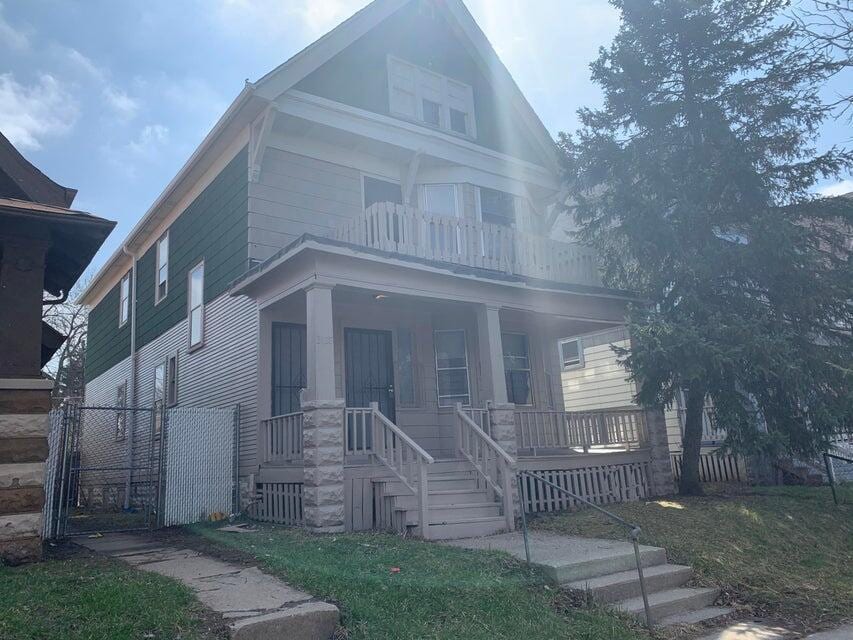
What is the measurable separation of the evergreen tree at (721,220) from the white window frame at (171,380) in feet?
30.0

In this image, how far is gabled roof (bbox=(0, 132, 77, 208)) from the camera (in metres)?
7.41

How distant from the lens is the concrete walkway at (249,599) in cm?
447

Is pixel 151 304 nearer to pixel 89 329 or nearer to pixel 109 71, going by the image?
pixel 109 71

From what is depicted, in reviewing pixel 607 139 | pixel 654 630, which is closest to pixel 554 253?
pixel 607 139

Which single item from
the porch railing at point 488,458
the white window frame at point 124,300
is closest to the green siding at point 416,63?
the porch railing at point 488,458

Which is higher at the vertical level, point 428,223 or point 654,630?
point 428,223

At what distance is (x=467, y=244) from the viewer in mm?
10969

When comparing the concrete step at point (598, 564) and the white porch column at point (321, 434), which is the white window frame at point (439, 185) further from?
the concrete step at point (598, 564)

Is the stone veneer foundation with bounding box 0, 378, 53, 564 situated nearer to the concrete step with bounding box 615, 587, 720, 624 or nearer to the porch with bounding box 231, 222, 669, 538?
the porch with bounding box 231, 222, 669, 538

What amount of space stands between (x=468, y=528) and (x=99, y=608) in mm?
4764

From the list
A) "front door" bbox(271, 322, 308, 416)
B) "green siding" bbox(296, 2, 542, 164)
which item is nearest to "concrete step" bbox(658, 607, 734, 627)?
"front door" bbox(271, 322, 308, 416)

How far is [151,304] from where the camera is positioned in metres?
16.0

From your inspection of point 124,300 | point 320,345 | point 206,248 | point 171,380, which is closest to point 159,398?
point 171,380

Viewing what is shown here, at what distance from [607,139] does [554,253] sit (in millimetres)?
2256
